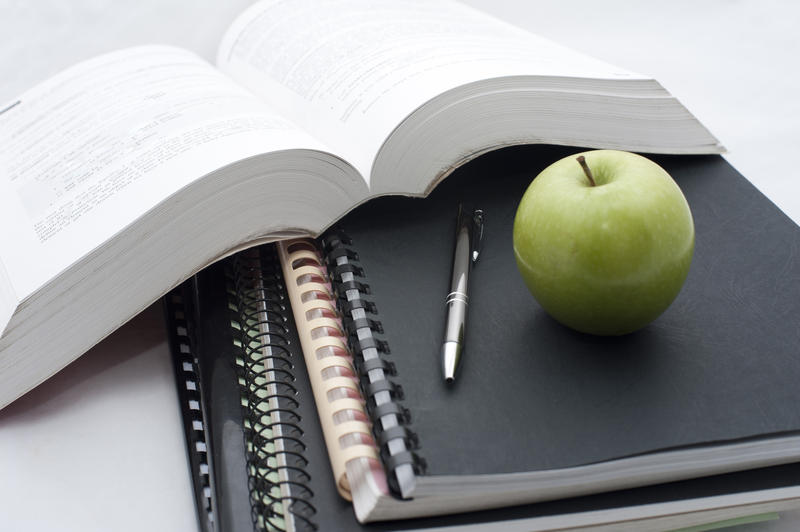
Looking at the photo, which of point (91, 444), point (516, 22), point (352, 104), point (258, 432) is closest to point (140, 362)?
point (91, 444)

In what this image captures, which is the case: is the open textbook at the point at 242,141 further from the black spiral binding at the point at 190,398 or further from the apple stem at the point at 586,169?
the apple stem at the point at 586,169

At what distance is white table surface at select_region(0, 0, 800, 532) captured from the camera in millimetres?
715

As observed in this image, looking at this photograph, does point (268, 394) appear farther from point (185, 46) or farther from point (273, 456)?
point (185, 46)

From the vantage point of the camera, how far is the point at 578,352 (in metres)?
0.71

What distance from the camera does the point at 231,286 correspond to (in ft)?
2.87

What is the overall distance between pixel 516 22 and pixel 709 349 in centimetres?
111

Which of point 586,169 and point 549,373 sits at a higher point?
point 586,169

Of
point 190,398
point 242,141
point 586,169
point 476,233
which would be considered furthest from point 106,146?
point 586,169

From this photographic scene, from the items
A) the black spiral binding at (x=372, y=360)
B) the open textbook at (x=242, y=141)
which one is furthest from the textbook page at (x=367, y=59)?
the black spiral binding at (x=372, y=360)

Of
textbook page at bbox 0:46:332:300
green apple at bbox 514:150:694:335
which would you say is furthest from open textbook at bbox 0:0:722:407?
green apple at bbox 514:150:694:335

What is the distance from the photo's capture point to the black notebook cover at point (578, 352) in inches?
24.9

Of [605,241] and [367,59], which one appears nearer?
[605,241]

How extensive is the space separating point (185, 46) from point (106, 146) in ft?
2.24

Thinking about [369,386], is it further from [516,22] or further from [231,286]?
[516,22]
